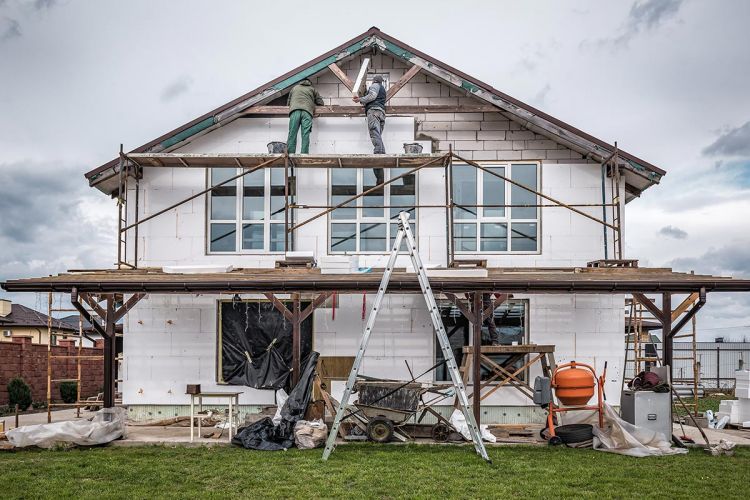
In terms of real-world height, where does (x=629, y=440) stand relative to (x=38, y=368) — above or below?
below

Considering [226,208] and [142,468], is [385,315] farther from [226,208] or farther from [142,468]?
[142,468]

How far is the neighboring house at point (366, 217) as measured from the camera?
14.3 meters

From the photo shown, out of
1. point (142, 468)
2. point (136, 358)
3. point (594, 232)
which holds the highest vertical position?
point (594, 232)

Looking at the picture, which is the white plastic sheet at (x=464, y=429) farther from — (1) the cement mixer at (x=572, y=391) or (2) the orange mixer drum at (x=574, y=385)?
(2) the orange mixer drum at (x=574, y=385)

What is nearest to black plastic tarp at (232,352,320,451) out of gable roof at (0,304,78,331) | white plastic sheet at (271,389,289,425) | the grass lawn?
white plastic sheet at (271,389,289,425)

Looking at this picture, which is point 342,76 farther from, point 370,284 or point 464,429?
point 464,429

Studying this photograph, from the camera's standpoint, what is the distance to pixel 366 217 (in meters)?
15.0

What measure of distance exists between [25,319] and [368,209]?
24.2m

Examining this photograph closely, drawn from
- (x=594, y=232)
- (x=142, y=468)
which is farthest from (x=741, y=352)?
(x=142, y=468)

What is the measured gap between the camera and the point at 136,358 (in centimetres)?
1427

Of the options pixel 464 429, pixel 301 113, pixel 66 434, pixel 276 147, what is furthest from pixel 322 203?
pixel 66 434

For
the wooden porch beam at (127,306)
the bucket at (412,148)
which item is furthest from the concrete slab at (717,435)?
the wooden porch beam at (127,306)

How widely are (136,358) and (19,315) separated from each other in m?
22.7

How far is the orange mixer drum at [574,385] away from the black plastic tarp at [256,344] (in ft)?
15.8
